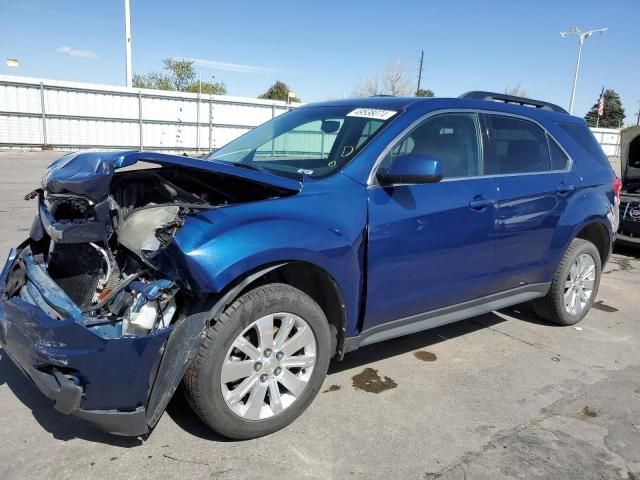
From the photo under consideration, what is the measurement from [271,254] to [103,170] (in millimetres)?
917

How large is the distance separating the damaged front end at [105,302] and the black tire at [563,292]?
287cm

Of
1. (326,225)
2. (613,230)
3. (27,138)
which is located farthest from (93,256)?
(27,138)

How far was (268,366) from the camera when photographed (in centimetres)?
274

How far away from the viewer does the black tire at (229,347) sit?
2.50 meters

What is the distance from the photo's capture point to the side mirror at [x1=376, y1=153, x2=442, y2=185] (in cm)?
298

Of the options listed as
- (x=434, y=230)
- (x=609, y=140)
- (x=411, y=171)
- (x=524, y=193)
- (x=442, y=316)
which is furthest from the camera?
(x=609, y=140)

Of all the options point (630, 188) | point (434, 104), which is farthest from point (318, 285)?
point (630, 188)

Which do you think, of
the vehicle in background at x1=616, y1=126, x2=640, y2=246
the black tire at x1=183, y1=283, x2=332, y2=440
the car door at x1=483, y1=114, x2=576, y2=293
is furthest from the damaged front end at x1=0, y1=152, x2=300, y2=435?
the vehicle in background at x1=616, y1=126, x2=640, y2=246

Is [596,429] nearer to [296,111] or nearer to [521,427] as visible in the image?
[521,427]

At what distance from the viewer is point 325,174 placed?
10.2 feet

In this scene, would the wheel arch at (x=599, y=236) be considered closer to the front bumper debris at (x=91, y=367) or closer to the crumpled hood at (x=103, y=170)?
the crumpled hood at (x=103, y=170)

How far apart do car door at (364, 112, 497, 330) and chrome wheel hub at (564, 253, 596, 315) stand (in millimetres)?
1331

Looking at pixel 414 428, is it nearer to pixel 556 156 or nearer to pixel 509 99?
pixel 556 156

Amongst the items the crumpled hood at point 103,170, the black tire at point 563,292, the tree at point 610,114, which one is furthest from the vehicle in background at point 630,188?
the tree at point 610,114
